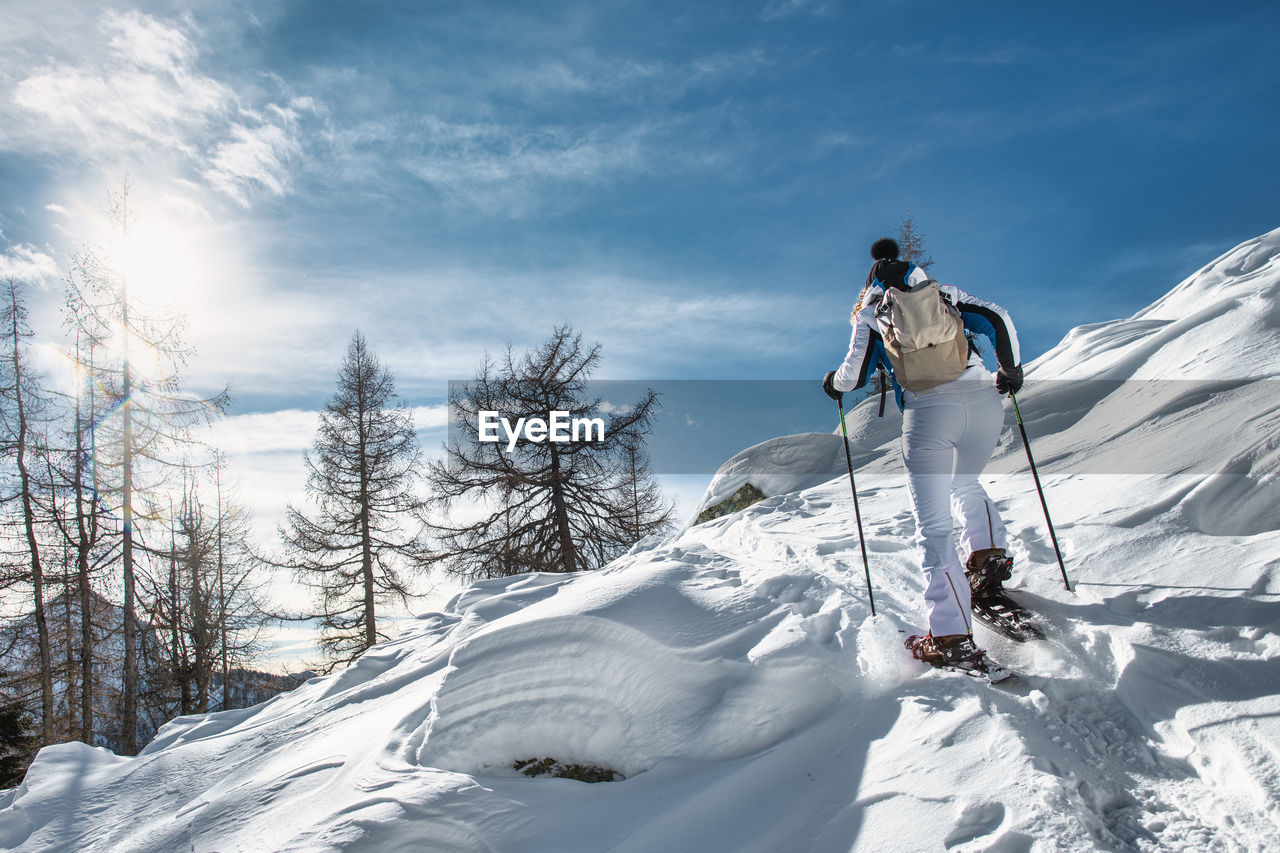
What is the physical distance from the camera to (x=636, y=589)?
445cm

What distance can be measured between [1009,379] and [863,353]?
3.01 feet

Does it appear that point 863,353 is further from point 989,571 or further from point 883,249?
point 989,571

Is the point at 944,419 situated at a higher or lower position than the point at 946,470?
higher

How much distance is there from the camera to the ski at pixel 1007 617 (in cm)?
362

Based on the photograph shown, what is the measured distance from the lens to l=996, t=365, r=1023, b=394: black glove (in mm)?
3979

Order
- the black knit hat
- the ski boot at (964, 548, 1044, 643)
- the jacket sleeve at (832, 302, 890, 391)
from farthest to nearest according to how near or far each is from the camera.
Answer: the black knit hat
the jacket sleeve at (832, 302, 890, 391)
the ski boot at (964, 548, 1044, 643)

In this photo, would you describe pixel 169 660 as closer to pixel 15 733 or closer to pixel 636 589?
pixel 15 733

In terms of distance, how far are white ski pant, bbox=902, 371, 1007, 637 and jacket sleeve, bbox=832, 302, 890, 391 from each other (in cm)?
30

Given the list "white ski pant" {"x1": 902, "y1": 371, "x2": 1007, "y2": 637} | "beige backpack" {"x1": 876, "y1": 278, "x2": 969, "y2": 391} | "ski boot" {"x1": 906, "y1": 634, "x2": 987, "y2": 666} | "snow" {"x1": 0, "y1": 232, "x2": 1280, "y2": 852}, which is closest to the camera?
"snow" {"x1": 0, "y1": 232, "x2": 1280, "y2": 852}

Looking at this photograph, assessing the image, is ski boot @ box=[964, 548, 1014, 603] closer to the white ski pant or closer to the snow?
the white ski pant

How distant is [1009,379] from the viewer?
4012mm

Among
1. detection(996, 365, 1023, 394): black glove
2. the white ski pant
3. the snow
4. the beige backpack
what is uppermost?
the beige backpack

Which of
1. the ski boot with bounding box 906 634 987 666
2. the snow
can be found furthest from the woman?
the snow

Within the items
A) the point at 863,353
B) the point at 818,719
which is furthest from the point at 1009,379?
the point at 818,719
